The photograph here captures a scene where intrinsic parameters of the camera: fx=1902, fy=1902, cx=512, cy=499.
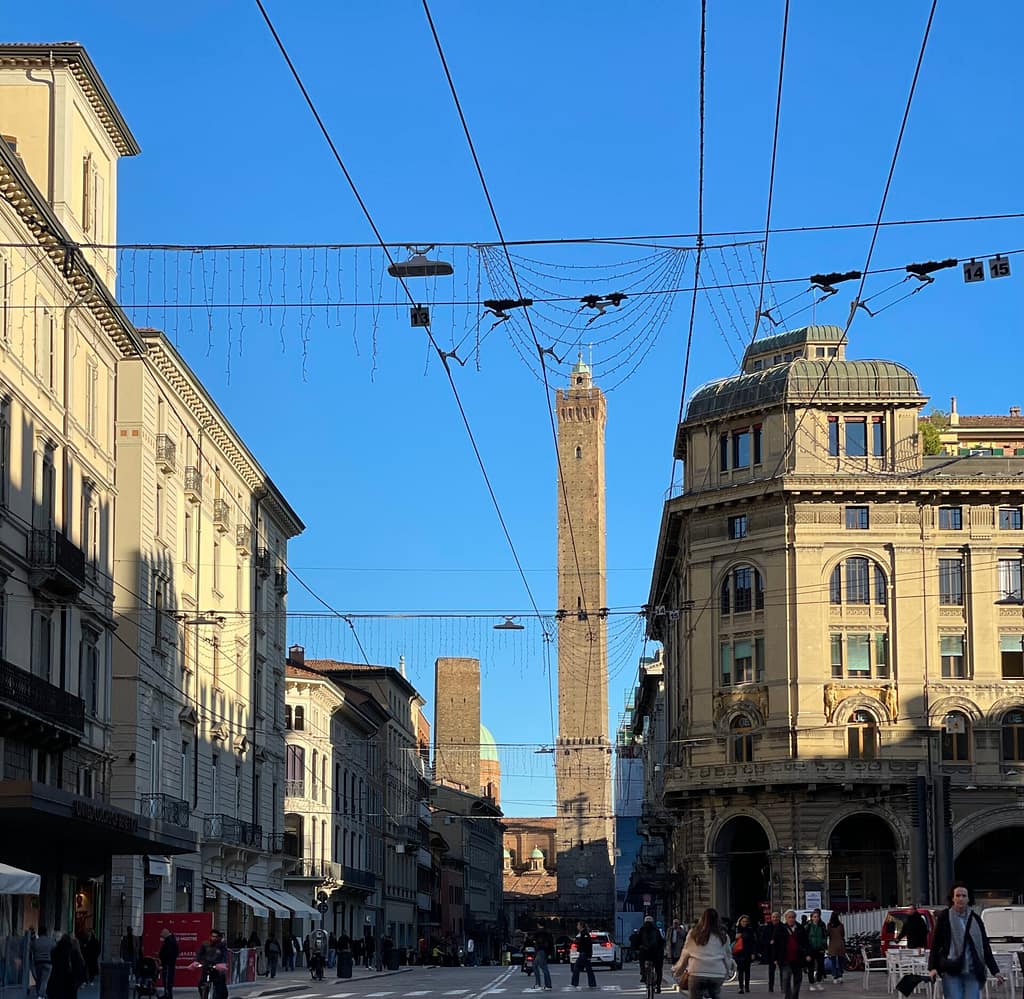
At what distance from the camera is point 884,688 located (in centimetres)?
6669

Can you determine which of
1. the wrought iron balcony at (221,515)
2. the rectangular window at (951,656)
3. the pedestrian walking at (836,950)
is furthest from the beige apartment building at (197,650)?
the rectangular window at (951,656)

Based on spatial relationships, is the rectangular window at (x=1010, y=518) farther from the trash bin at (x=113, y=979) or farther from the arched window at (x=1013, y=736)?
the trash bin at (x=113, y=979)

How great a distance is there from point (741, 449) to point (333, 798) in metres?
29.2

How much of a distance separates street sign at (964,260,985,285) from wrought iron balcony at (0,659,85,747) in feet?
66.8

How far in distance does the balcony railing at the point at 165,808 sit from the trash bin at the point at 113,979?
16866mm

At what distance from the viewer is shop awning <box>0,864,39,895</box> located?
89.9 ft

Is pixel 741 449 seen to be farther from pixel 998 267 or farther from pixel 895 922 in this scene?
pixel 998 267

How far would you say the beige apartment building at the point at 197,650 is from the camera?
49031 millimetres

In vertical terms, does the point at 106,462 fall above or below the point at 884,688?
above

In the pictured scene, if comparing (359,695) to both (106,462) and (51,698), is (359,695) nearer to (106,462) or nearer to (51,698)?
(106,462)

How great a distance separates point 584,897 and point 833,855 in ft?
311

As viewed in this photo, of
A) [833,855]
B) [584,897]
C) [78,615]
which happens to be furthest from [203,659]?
[584,897]

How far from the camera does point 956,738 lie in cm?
6644

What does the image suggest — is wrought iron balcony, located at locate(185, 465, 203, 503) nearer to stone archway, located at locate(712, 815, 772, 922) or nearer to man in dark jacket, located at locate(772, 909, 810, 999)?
stone archway, located at locate(712, 815, 772, 922)
